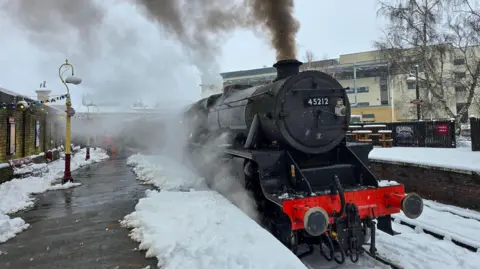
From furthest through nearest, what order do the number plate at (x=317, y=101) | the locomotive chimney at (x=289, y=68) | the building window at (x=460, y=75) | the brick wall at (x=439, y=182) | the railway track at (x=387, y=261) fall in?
1. the building window at (x=460, y=75)
2. the brick wall at (x=439, y=182)
3. the locomotive chimney at (x=289, y=68)
4. the number plate at (x=317, y=101)
5. the railway track at (x=387, y=261)

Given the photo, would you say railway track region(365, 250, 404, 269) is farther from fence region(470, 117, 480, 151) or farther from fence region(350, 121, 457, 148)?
fence region(350, 121, 457, 148)

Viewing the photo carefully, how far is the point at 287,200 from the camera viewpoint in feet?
13.3

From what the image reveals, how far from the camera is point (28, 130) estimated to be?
1134 cm

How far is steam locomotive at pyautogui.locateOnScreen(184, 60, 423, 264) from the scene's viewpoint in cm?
419

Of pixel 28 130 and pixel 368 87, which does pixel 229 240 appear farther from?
pixel 368 87

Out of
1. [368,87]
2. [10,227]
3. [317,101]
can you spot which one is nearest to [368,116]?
[368,87]

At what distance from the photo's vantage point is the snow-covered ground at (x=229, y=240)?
3.29 meters

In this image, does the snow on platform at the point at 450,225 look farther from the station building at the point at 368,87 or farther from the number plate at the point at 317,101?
the station building at the point at 368,87

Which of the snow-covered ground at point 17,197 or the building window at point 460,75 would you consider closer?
the snow-covered ground at point 17,197

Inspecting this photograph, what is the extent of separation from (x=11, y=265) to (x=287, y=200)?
3.37 meters

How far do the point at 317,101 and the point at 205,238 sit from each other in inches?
109

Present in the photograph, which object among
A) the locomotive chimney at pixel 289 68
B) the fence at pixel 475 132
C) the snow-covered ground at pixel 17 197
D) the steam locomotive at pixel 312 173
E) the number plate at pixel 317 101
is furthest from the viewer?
the fence at pixel 475 132

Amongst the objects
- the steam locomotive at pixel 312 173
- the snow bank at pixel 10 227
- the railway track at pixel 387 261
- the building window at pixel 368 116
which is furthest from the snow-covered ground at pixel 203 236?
the building window at pixel 368 116

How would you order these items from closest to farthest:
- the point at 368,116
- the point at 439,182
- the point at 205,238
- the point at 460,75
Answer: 1. the point at 205,238
2. the point at 439,182
3. the point at 460,75
4. the point at 368,116
